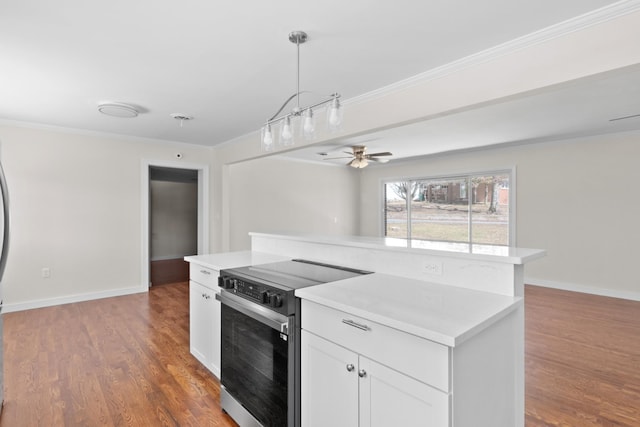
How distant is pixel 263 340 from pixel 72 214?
4.08 m

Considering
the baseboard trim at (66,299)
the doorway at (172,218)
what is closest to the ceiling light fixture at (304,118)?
the baseboard trim at (66,299)

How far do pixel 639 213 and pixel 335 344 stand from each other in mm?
5493

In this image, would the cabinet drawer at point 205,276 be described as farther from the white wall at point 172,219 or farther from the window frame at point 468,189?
the white wall at point 172,219

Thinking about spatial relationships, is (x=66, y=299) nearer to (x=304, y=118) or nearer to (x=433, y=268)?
(x=304, y=118)

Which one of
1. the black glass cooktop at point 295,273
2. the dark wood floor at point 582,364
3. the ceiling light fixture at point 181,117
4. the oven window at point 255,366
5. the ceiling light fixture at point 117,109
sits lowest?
the dark wood floor at point 582,364

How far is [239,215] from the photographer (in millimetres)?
5852

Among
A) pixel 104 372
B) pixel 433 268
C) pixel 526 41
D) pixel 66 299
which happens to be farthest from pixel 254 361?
pixel 66 299

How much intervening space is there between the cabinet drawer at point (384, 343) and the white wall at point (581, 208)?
17.6 ft

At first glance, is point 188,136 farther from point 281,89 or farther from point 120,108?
point 281,89

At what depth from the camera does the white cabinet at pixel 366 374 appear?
1.15 metres

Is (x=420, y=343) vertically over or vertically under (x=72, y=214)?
under

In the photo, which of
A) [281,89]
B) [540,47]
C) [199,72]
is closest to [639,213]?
[540,47]

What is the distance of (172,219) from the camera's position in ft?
24.3

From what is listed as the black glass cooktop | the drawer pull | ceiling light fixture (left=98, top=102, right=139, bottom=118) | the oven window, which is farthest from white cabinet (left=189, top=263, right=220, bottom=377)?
ceiling light fixture (left=98, top=102, right=139, bottom=118)
